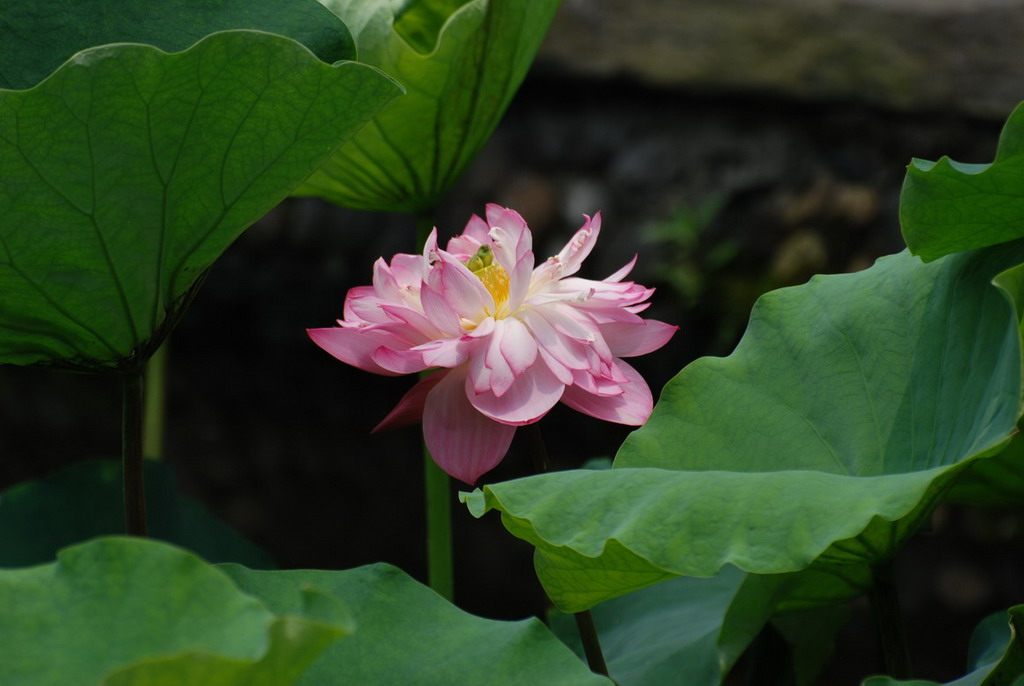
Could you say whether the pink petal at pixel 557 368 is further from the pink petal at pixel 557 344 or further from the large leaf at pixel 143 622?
the large leaf at pixel 143 622

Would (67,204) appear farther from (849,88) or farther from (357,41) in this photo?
(849,88)

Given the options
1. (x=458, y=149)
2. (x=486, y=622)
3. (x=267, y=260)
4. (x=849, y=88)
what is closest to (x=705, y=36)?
(x=849, y=88)

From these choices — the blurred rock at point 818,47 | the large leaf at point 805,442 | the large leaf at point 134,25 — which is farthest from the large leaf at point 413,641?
the blurred rock at point 818,47

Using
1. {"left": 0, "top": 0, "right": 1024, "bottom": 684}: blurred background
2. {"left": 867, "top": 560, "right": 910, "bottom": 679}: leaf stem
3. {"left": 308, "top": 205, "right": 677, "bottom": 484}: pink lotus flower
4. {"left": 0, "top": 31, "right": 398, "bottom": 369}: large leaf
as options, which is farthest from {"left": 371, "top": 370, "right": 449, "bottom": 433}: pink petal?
{"left": 0, "top": 0, "right": 1024, "bottom": 684}: blurred background

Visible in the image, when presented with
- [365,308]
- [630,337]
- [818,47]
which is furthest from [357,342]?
[818,47]

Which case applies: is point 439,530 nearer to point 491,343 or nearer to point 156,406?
point 491,343

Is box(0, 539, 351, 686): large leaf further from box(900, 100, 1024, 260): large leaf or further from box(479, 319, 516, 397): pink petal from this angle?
box(900, 100, 1024, 260): large leaf
